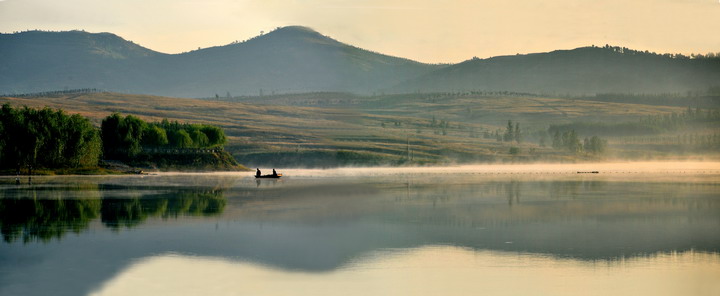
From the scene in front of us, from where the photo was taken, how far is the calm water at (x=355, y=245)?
33.1m

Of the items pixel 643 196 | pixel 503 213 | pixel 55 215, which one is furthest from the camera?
pixel 643 196

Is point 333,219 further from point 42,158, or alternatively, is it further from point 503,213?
point 42,158

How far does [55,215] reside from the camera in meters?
53.9

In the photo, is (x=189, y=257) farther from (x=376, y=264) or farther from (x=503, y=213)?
(x=503, y=213)

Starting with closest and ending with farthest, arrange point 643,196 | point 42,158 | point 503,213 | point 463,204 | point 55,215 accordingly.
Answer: point 55,215, point 503,213, point 463,204, point 643,196, point 42,158

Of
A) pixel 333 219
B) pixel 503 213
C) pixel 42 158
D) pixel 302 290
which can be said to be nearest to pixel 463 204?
pixel 503 213

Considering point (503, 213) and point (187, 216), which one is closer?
point (187, 216)

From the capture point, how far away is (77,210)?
5712 cm

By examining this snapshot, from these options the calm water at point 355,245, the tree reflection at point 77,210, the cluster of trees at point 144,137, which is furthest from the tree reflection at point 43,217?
the cluster of trees at point 144,137

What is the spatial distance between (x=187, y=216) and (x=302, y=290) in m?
24.3

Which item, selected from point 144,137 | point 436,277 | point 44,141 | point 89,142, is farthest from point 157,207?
point 144,137

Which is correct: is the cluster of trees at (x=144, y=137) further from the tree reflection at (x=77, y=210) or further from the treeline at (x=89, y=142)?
the tree reflection at (x=77, y=210)

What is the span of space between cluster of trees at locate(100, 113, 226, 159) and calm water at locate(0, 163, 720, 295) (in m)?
56.9

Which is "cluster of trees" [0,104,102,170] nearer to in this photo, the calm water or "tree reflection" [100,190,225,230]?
the calm water
